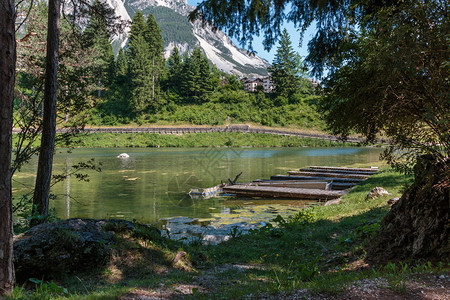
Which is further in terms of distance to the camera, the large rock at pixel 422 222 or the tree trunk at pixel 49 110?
the tree trunk at pixel 49 110

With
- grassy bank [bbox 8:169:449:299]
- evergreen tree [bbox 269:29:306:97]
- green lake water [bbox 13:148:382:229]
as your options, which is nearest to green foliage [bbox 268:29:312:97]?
evergreen tree [bbox 269:29:306:97]

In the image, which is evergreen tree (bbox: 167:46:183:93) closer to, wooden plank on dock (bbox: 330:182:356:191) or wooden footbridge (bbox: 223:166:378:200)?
wooden footbridge (bbox: 223:166:378:200)

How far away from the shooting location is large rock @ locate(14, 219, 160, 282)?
14.0 feet

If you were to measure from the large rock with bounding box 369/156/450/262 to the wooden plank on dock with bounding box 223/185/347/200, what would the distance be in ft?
30.6

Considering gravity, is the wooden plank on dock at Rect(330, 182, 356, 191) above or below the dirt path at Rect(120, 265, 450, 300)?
below

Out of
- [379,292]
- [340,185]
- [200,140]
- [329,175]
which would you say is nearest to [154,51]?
[200,140]

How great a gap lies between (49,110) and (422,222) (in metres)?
7.26

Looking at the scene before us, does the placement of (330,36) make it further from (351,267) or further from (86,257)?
(86,257)

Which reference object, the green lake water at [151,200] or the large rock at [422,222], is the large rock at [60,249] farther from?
the large rock at [422,222]

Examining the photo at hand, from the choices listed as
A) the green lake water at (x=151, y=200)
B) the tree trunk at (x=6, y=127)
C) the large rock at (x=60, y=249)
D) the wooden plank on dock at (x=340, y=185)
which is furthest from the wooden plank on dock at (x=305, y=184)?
the tree trunk at (x=6, y=127)

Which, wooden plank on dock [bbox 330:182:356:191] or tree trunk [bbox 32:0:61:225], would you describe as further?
wooden plank on dock [bbox 330:182:356:191]

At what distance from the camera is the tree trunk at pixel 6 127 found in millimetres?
3223

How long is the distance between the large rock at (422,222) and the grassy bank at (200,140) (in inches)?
1882

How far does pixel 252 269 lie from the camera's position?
17.2 ft
